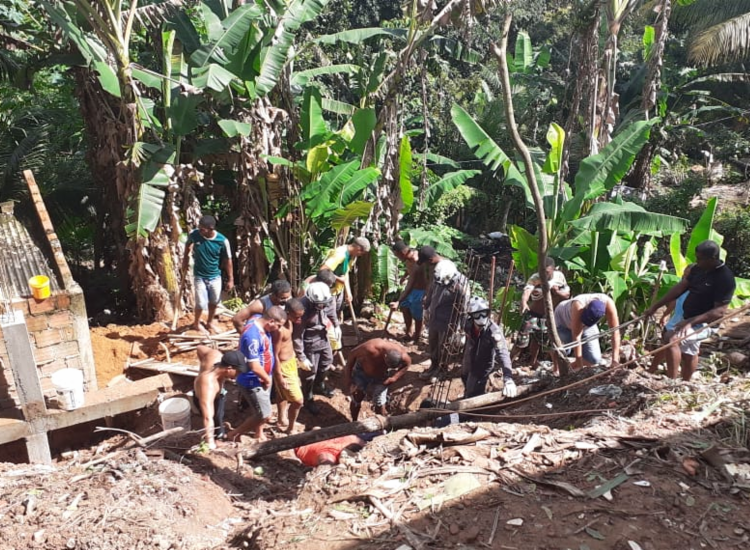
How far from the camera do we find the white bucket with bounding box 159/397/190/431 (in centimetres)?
608

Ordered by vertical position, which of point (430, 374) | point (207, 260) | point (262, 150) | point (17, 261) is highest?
point (262, 150)

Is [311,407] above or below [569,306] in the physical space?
below

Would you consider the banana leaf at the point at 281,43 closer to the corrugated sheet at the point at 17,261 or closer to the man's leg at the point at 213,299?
the man's leg at the point at 213,299

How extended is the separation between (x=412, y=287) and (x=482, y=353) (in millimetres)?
2257

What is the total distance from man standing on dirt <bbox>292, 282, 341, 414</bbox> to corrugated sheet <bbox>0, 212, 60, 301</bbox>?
8.63 ft

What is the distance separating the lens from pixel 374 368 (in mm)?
6230

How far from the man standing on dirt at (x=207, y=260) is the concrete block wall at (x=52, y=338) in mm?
1573

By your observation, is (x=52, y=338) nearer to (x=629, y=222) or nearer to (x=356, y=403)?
(x=356, y=403)

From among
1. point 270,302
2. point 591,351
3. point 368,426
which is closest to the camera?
point 368,426

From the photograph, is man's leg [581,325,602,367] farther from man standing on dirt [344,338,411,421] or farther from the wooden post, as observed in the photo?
the wooden post

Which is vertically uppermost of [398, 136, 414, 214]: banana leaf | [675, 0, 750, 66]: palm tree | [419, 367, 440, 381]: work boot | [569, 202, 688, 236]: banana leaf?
[675, 0, 750, 66]: palm tree

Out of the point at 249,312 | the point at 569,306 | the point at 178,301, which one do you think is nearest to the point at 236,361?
the point at 249,312

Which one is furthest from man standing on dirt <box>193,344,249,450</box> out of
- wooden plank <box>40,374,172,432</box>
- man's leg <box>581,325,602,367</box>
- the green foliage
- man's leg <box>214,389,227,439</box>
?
the green foliage

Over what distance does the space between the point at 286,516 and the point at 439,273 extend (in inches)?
136
